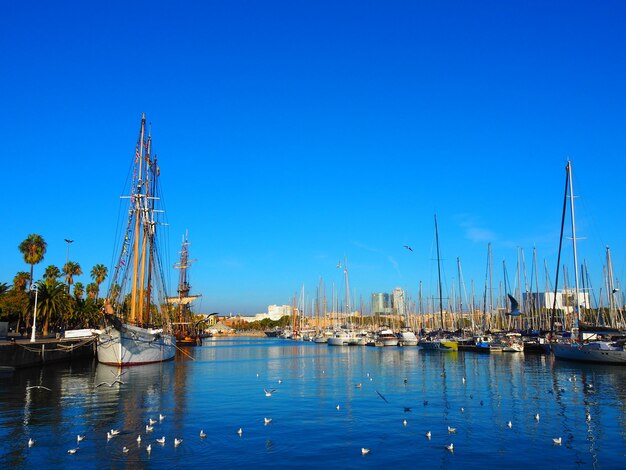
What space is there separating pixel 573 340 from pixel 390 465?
55.9 meters

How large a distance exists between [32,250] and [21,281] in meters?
7.87

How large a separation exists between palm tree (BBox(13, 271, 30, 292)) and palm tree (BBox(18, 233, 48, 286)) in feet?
13.8

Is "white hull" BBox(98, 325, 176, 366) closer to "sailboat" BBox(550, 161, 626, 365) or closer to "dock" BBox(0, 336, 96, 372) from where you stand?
"dock" BBox(0, 336, 96, 372)

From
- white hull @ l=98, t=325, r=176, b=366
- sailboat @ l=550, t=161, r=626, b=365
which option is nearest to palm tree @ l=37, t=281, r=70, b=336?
white hull @ l=98, t=325, r=176, b=366

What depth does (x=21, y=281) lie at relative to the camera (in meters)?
Result: 87.2

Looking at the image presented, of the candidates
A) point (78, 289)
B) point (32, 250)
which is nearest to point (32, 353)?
point (32, 250)

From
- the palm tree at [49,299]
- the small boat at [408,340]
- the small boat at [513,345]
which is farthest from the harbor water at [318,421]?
the small boat at [408,340]

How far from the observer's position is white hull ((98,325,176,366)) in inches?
2201

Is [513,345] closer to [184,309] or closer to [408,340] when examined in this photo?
[408,340]

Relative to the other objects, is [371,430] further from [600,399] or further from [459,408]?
[600,399]

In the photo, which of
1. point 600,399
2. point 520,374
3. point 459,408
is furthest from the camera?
point 520,374

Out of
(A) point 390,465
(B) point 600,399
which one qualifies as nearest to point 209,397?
(A) point 390,465

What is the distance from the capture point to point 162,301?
268 feet

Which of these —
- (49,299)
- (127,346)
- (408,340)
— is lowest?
(408,340)
